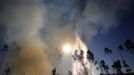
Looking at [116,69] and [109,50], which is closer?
[116,69]

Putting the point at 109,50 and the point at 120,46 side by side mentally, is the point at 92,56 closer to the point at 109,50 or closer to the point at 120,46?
the point at 109,50

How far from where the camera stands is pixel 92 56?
326 ft

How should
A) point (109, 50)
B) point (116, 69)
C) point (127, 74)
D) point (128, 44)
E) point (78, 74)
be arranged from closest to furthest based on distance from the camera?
point (127, 74) < point (128, 44) < point (116, 69) < point (109, 50) < point (78, 74)

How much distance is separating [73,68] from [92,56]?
27417 mm

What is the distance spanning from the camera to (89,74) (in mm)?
120125

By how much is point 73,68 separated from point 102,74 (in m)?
39.8

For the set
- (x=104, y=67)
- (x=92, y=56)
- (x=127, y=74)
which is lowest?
(x=127, y=74)

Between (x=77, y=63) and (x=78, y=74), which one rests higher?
(x=77, y=63)

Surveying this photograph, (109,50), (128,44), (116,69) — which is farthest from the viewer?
(109,50)

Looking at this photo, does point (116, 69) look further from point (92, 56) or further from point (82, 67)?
point (82, 67)

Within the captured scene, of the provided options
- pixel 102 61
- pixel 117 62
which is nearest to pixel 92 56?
pixel 102 61

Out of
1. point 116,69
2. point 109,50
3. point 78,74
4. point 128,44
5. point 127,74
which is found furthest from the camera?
point 78,74

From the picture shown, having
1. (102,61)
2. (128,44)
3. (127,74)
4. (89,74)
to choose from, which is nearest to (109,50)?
(102,61)

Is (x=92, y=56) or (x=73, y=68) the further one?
(x=73, y=68)
